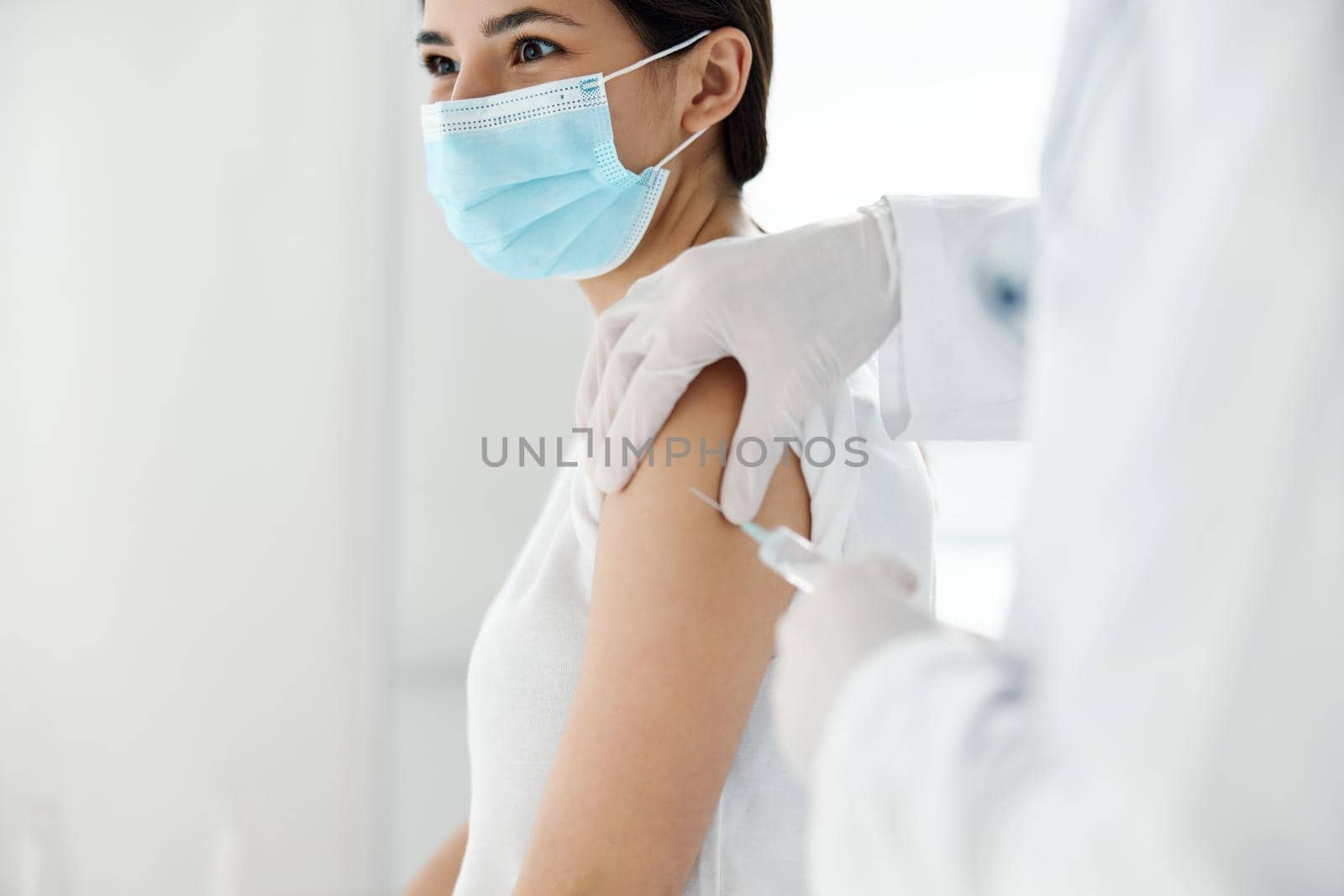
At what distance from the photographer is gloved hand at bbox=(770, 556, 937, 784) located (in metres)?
0.52

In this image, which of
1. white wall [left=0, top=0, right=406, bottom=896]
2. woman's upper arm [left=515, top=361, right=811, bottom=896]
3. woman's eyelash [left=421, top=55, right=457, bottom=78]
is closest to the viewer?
woman's upper arm [left=515, top=361, right=811, bottom=896]

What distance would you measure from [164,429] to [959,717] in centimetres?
224

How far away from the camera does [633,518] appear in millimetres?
860

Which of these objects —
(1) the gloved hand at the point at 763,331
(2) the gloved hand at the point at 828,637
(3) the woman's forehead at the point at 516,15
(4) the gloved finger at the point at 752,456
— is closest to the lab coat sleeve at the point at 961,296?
(1) the gloved hand at the point at 763,331

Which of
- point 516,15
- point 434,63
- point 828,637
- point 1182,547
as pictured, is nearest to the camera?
point 1182,547

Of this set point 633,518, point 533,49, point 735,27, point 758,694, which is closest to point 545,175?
point 533,49

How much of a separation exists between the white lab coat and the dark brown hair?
862mm

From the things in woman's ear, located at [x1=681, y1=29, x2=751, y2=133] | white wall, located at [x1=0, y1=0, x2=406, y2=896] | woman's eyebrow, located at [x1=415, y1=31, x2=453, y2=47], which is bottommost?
white wall, located at [x1=0, y1=0, x2=406, y2=896]

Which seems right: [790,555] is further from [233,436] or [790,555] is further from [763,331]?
[233,436]

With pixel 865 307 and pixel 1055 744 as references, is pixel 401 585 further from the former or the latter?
pixel 1055 744

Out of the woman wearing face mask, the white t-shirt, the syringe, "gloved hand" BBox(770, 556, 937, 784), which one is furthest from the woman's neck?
"gloved hand" BBox(770, 556, 937, 784)

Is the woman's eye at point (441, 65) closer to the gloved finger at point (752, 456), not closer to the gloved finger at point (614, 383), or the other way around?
the gloved finger at point (614, 383)

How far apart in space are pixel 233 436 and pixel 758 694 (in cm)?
179

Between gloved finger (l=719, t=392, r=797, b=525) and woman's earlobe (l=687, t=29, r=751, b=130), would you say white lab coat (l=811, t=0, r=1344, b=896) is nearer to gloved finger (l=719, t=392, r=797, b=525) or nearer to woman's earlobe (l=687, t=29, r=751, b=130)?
gloved finger (l=719, t=392, r=797, b=525)
